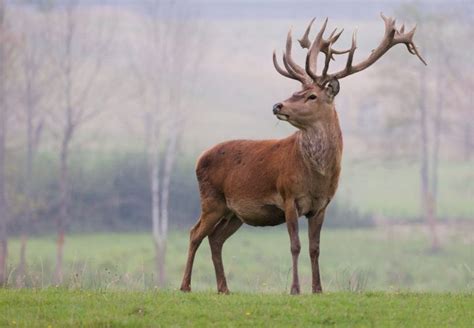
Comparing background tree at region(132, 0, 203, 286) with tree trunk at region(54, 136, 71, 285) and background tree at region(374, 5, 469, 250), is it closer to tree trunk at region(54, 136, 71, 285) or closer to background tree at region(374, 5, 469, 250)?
tree trunk at region(54, 136, 71, 285)

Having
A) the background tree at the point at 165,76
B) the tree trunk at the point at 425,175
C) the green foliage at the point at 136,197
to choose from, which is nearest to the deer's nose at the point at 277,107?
the green foliage at the point at 136,197

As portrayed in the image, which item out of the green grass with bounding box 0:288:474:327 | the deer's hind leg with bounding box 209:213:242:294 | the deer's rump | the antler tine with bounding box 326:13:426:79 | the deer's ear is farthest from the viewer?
the deer's hind leg with bounding box 209:213:242:294

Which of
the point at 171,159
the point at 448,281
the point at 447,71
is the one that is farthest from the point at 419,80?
the point at 448,281

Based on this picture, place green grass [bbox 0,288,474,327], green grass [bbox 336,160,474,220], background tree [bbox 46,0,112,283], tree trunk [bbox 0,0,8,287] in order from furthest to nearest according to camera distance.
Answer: green grass [bbox 336,160,474,220]
background tree [bbox 46,0,112,283]
tree trunk [bbox 0,0,8,287]
green grass [bbox 0,288,474,327]

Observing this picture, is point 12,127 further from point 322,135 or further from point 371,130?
point 322,135

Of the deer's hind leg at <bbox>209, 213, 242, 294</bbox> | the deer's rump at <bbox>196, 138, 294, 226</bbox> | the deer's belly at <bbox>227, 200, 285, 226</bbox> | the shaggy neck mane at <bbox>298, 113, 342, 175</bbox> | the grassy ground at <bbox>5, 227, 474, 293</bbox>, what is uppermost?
the shaggy neck mane at <bbox>298, 113, 342, 175</bbox>

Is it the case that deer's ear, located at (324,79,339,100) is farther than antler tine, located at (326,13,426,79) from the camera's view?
No

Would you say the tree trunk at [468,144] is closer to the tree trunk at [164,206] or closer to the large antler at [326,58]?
the tree trunk at [164,206]

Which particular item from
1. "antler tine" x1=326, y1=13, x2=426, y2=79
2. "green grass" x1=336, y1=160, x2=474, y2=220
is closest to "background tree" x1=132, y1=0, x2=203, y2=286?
"green grass" x1=336, y1=160, x2=474, y2=220

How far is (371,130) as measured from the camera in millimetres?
74250

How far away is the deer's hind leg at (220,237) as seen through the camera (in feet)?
53.5

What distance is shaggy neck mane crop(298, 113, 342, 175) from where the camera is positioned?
1534 centimetres

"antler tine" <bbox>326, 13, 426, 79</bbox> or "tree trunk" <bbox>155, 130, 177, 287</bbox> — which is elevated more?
"antler tine" <bbox>326, 13, 426, 79</bbox>

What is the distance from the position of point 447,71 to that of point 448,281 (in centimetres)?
1923
